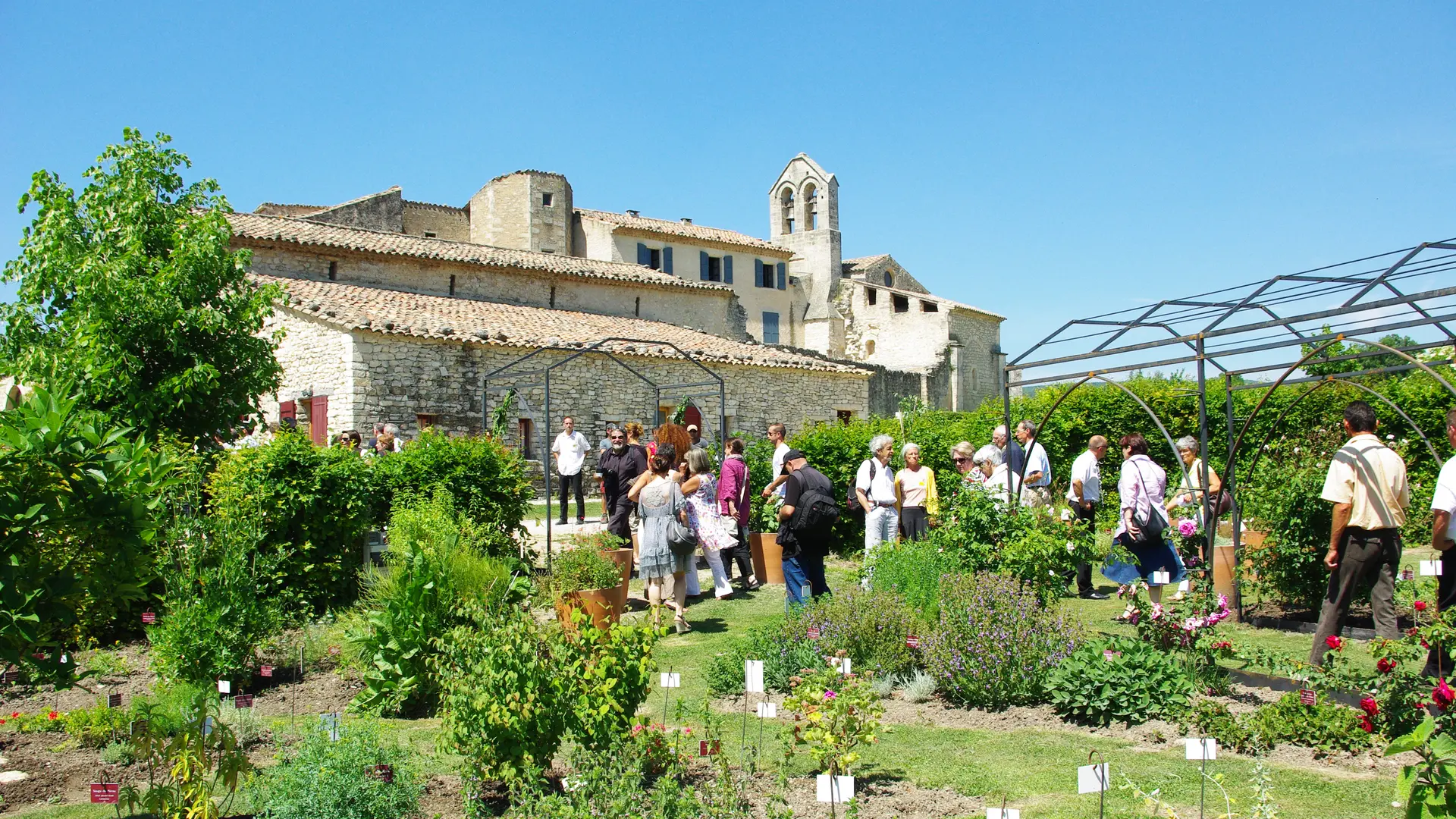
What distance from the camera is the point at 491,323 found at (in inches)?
861

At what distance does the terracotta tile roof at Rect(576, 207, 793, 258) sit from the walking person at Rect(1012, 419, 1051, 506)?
90.7 ft

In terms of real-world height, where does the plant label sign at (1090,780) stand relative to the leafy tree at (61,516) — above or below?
below

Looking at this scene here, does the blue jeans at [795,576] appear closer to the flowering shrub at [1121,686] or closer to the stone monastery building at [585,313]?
the flowering shrub at [1121,686]

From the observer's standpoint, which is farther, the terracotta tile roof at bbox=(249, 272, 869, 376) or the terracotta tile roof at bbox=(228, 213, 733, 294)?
the terracotta tile roof at bbox=(228, 213, 733, 294)

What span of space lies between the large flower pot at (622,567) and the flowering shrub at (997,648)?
2.73 metres

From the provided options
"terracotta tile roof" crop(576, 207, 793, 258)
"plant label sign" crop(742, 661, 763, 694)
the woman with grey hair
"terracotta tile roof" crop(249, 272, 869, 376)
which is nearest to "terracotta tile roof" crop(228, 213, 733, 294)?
"terracotta tile roof" crop(249, 272, 869, 376)

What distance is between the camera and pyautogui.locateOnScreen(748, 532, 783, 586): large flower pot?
1094 cm

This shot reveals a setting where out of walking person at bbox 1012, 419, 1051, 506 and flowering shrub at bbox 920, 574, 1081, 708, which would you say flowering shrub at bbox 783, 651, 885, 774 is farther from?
walking person at bbox 1012, 419, 1051, 506

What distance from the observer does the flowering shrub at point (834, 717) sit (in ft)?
14.4

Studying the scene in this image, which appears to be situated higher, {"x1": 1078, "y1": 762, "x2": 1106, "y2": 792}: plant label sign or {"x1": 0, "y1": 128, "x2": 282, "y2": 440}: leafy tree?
{"x1": 0, "y1": 128, "x2": 282, "y2": 440}: leafy tree

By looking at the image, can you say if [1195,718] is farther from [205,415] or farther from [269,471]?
[205,415]

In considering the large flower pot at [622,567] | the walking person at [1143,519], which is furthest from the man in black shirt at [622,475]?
the walking person at [1143,519]

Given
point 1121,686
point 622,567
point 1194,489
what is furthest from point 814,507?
point 1194,489

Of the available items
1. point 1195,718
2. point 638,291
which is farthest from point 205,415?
point 638,291
